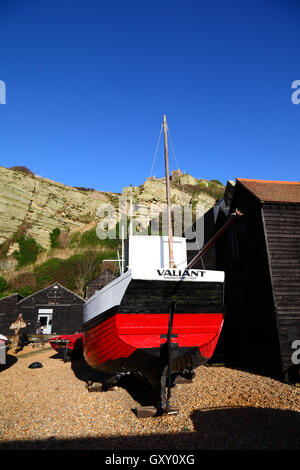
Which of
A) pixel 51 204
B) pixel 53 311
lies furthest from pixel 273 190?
pixel 51 204

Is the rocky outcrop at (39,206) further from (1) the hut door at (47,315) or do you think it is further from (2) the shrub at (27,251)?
(1) the hut door at (47,315)

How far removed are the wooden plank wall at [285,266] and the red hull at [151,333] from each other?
184 inches

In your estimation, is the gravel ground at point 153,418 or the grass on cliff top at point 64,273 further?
the grass on cliff top at point 64,273

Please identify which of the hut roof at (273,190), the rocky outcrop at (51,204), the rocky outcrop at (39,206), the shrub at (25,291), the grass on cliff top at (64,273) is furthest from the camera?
the rocky outcrop at (39,206)

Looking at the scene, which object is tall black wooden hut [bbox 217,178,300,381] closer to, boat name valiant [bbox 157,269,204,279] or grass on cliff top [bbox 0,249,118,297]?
boat name valiant [bbox 157,269,204,279]

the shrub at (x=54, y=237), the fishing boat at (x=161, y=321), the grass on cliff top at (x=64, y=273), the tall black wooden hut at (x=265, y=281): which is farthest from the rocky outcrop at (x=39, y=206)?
the fishing boat at (x=161, y=321)

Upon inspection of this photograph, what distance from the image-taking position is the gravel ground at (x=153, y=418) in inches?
192

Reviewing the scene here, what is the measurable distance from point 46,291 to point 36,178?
3909 cm

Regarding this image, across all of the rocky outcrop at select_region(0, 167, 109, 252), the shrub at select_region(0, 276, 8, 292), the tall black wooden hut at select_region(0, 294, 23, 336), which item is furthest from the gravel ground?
the rocky outcrop at select_region(0, 167, 109, 252)

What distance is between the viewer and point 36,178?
5525cm

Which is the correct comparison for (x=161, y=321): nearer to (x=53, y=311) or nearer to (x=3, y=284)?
(x=53, y=311)

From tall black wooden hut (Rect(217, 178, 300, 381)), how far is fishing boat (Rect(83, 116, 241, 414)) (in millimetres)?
4768
